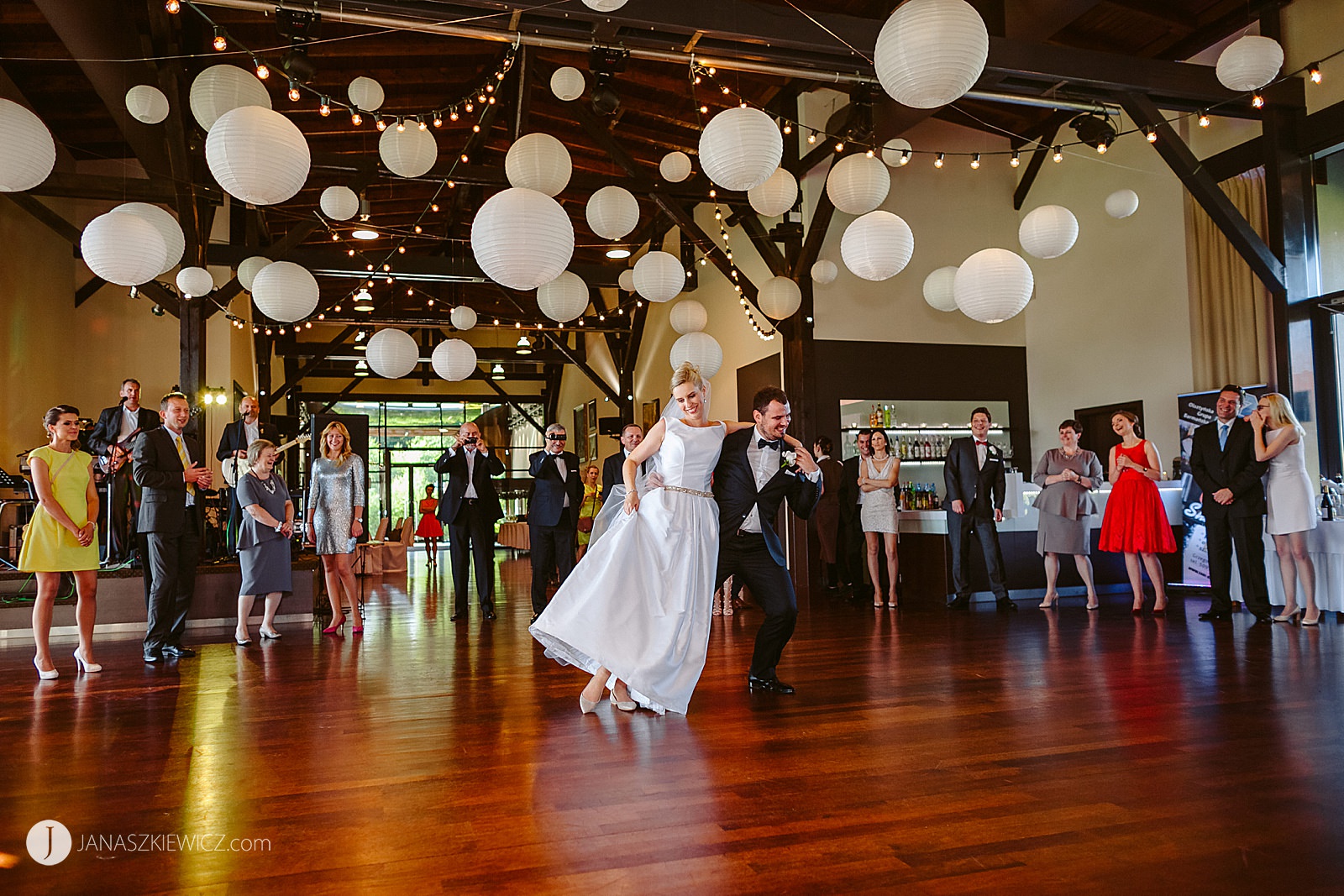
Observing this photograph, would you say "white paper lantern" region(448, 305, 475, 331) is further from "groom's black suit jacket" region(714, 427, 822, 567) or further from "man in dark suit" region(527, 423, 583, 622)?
"groom's black suit jacket" region(714, 427, 822, 567)

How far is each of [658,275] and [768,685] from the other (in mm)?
4371

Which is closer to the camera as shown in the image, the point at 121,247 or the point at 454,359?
the point at 121,247

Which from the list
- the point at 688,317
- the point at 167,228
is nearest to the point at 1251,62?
the point at 688,317

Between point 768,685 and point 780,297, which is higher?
point 780,297

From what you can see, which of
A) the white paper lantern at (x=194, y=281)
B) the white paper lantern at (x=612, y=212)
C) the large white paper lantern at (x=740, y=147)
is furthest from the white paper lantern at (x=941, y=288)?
the white paper lantern at (x=194, y=281)

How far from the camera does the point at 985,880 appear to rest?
209 centimetres

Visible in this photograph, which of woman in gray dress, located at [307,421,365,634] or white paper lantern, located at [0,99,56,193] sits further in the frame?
woman in gray dress, located at [307,421,365,634]

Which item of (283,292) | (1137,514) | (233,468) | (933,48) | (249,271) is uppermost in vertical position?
(249,271)

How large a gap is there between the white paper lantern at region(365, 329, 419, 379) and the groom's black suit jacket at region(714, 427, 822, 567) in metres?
4.81

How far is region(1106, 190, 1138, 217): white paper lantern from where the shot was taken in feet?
26.9

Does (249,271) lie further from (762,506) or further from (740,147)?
(762,506)

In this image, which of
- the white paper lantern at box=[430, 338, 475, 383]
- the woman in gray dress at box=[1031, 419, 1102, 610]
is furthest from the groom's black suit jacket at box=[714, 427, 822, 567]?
the white paper lantern at box=[430, 338, 475, 383]

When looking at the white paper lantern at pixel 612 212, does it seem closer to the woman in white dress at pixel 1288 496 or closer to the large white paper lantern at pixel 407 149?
the large white paper lantern at pixel 407 149

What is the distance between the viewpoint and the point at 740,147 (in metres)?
5.05
